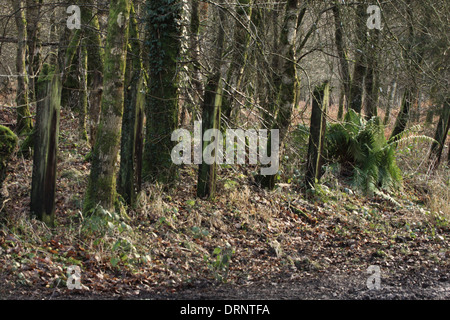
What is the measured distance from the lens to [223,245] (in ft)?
21.4

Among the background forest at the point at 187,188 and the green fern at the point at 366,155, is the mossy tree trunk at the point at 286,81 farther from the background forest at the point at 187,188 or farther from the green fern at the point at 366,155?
the green fern at the point at 366,155

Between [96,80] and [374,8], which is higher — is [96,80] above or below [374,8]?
below

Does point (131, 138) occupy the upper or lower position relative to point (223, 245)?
upper

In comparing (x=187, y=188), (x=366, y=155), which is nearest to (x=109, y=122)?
(x=187, y=188)

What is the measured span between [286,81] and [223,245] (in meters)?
3.83

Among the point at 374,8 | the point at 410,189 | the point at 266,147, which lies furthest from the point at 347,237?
the point at 374,8

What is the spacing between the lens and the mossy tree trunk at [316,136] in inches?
356

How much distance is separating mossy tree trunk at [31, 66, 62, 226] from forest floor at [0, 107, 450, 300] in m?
0.35

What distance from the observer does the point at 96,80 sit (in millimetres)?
9711

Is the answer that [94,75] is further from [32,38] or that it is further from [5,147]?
[5,147]

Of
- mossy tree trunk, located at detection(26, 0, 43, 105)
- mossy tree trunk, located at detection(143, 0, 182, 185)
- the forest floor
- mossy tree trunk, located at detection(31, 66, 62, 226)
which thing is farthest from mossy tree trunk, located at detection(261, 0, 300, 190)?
mossy tree trunk, located at detection(26, 0, 43, 105)

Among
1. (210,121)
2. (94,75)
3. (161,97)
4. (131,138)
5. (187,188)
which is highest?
(94,75)
